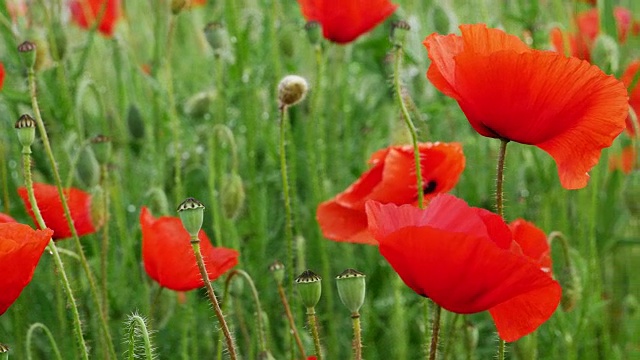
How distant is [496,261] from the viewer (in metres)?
0.70

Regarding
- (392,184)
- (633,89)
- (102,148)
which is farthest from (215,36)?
(633,89)

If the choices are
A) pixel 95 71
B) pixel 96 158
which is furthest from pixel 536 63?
pixel 95 71

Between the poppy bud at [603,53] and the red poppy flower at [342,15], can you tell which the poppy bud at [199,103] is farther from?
the poppy bud at [603,53]

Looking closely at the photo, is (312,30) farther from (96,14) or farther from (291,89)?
(96,14)

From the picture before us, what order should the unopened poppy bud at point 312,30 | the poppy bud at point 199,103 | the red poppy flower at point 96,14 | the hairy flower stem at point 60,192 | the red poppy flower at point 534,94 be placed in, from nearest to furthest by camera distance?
1. the red poppy flower at point 534,94
2. the hairy flower stem at point 60,192
3. the unopened poppy bud at point 312,30
4. the poppy bud at point 199,103
5. the red poppy flower at point 96,14

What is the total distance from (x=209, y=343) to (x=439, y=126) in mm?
695

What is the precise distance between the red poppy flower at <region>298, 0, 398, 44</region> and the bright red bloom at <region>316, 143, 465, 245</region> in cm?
29

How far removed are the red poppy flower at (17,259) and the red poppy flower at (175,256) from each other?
0.80 feet

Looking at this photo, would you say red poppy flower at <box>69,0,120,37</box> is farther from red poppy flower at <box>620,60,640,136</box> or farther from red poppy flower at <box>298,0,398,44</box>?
red poppy flower at <box>620,60,640,136</box>

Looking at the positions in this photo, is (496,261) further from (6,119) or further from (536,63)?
(6,119)

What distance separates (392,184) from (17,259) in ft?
1.43

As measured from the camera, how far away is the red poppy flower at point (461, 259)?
695mm

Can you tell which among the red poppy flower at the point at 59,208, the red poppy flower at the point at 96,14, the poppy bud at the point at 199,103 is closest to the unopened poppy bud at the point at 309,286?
the red poppy flower at the point at 59,208

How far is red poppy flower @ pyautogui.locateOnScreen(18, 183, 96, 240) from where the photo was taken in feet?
3.71
